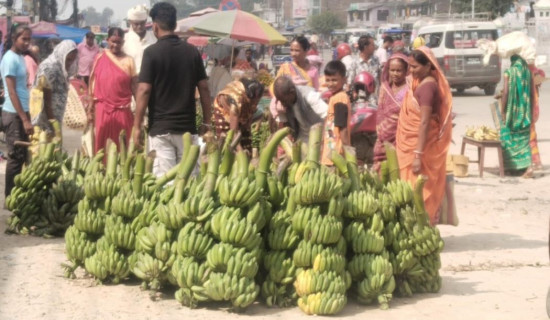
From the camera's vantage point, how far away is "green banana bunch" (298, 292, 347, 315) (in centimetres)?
563

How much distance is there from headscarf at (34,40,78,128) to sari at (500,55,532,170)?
5402 mm

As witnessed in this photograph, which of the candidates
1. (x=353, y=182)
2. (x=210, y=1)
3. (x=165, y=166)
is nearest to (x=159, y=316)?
(x=353, y=182)

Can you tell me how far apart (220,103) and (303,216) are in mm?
2544

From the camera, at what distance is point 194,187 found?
19.3 feet

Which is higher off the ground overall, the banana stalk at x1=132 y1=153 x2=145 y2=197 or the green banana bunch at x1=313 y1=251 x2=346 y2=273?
the banana stalk at x1=132 y1=153 x2=145 y2=197

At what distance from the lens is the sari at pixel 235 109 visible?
25.8 ft

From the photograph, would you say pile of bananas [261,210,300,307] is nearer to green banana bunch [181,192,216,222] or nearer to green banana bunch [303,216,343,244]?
green banana bunch [303,216,343,244]

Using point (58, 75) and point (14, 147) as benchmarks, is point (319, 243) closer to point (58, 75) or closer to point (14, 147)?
point (14, 147)

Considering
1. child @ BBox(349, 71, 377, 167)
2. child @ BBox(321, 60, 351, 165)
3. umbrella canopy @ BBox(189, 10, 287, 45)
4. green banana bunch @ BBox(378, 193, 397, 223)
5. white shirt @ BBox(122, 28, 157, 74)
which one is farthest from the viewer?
umbrella canopy @ BBox(189, 10, 287, 45)

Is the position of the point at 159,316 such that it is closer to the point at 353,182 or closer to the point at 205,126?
the point at 353,182

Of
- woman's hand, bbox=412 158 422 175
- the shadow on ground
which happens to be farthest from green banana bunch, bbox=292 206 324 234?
the shadow on ground

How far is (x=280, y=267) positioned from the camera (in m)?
5.75

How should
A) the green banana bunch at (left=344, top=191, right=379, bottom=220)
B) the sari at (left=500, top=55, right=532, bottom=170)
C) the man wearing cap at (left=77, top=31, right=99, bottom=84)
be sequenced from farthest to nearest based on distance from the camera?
the man wearing cap at (left=77, top=31, right=99, bottom=84) → the sari at (left=500, top=55, right=532, bottom=170) → the green banana bunch at (left=344, top=191, right=379, bottom=220)

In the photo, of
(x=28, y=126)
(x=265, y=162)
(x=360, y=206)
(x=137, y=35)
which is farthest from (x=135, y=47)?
(x=360, y=206)
